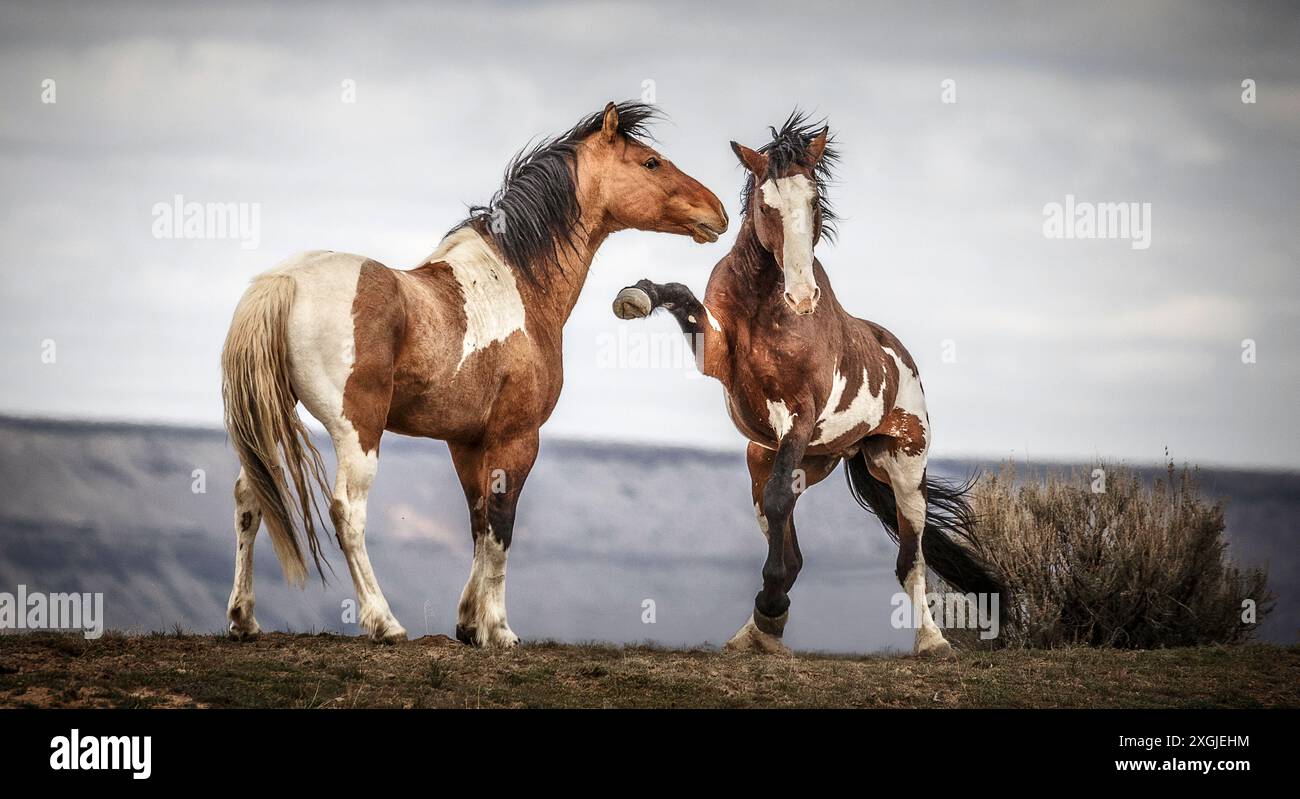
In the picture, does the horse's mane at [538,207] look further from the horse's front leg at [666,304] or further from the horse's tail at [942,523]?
the horse's tail at [942,523]

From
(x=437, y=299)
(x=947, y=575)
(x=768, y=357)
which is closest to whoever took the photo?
(x=437, y=299)

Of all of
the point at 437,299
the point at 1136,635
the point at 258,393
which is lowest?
the point at 1136,635

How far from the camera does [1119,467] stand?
501 inches

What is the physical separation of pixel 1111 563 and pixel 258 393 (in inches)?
313

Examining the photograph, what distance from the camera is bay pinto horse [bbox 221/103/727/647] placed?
759cm

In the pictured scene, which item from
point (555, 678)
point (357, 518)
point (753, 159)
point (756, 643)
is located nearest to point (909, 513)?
point (756, 643)

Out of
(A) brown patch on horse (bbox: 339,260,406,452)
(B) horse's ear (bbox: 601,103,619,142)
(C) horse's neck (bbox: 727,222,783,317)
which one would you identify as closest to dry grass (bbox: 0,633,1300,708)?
(A) brown patch on horse (bbox: 339,260,406,452)

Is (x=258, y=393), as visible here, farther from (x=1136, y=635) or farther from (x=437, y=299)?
(x=1136, y=635)

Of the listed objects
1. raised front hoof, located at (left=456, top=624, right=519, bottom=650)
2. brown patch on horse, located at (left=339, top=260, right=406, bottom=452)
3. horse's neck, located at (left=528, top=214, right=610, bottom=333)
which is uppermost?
horse's neck, located at (left=528, top=214, right=610, bottom=333)

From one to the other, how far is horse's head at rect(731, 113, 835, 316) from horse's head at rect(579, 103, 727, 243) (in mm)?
362

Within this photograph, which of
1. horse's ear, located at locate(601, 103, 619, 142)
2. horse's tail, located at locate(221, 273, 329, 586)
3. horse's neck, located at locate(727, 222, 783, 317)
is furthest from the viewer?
horse's neck, located at locate(727, 222, 783, 317)

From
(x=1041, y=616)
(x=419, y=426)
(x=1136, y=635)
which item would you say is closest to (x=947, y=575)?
(x=1041, y=616)

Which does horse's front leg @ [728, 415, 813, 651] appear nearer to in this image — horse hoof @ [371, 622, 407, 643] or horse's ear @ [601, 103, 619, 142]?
horse's ear @ [601, 103, 619, 142]

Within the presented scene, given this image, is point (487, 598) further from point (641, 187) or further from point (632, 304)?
point (641, 187)
